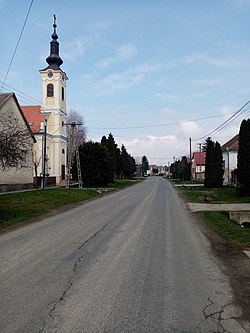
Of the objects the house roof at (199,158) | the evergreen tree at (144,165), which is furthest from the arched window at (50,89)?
the evergreen tree at (144,165)

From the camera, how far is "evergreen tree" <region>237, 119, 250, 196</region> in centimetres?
2903

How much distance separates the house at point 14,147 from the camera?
52.2ft

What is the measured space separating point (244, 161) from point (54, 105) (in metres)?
38.0

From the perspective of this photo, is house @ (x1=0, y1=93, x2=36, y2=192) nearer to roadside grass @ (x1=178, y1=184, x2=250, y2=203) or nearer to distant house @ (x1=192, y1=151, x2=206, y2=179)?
roadside grass @ (x1=178, y1=184, x2=250, y2=203)

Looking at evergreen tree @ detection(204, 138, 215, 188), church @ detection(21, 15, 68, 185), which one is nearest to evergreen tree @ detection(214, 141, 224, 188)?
evergreen tree @ detection(204, 138, 215, 188)

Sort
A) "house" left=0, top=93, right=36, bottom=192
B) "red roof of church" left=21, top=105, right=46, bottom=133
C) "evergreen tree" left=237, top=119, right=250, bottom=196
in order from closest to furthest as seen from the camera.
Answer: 1. "house" left=0, top=93, right=36, bottom=192
2. "evergreen tree" left=237, top=119, right=250, bottom=196
3. "red roof of church" left=21, top=105, right=46, bottom=133

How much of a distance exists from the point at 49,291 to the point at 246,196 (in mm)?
25963

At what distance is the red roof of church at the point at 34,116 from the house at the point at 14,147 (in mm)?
18795

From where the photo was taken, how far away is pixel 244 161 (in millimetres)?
29453

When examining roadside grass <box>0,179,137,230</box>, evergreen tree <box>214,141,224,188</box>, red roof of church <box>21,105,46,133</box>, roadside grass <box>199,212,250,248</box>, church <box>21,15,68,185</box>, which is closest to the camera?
roadside grass <box>199,212,250,248</box>

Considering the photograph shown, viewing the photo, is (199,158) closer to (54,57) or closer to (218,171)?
(54,57)

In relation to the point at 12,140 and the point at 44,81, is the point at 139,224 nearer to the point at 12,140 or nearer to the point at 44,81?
the point at 12,140

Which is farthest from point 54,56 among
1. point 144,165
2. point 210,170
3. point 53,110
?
point 144,165

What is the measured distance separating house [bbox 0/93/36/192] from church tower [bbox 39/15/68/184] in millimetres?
18958
